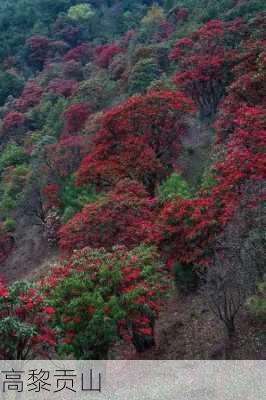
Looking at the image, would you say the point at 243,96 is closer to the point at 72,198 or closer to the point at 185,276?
the point at 72,198

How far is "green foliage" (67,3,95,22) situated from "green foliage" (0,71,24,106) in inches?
535

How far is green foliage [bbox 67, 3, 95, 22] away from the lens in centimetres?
6269

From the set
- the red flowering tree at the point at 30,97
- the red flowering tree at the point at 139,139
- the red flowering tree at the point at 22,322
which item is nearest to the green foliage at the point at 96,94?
the red flowering tree at the point at 30,97

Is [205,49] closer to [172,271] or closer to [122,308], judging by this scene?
[172,271]

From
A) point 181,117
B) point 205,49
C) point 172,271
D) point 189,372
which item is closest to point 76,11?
point 205,49

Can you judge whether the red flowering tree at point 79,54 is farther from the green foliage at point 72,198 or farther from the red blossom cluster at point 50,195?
the green foliage at point 72,198

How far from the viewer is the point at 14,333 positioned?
10.5m

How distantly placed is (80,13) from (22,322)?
2299 inches

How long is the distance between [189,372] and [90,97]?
28002 millimetres

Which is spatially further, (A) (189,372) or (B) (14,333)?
(A) (189,372)

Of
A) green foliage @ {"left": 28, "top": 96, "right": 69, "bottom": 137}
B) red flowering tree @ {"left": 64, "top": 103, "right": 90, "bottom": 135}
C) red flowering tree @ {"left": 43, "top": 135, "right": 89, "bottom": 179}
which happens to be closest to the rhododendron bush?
red flowering tree @ {"left": 43, "top": 135, "right": 89, "bottom": 179}

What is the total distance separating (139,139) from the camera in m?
25.1

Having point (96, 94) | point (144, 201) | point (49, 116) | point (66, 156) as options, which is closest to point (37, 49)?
point (49, 116)

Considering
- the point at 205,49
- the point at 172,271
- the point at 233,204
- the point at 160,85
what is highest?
the point at 205,49
